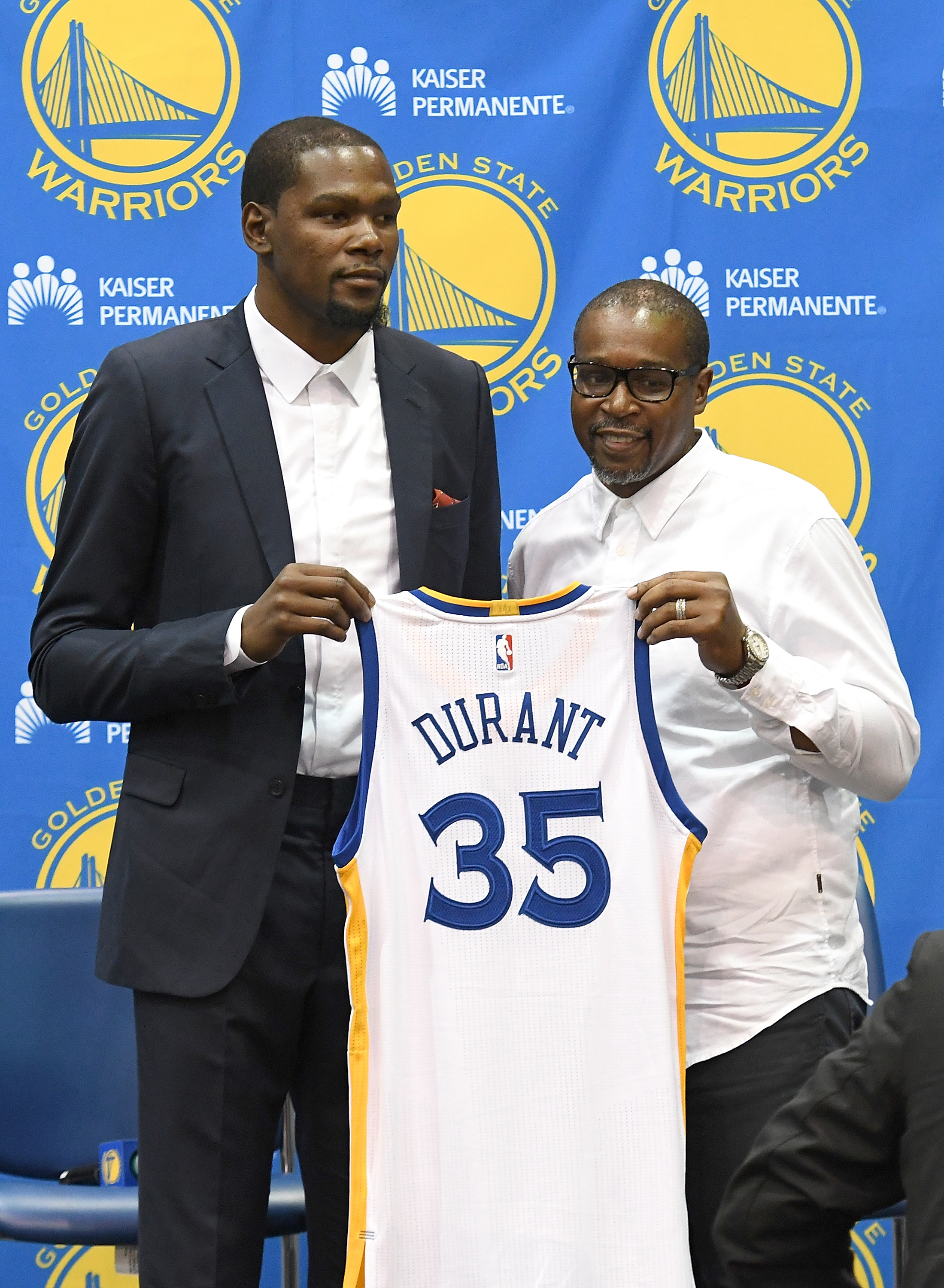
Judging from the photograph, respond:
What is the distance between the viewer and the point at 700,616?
195 centimetres

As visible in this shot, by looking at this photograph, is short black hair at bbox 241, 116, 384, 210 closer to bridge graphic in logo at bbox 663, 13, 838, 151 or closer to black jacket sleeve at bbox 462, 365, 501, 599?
black jacket sleeve at bbox 462, 365, 501, 599

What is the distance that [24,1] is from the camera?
10.2 ft

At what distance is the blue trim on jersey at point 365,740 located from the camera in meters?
1.95

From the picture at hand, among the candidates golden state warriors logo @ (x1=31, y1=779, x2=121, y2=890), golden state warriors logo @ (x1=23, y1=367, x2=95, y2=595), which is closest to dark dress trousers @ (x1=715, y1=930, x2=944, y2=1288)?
golden state warriors logo @ (x1=31, y1=779, x2=121, y2=890)

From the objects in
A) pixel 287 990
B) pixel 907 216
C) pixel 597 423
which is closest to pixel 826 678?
pixel 597 423

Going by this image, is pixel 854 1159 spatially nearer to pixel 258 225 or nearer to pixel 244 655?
pixel 244 655

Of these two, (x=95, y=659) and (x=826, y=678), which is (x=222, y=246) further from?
(x=826, y=678)

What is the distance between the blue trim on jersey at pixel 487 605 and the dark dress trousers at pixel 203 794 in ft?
0.33

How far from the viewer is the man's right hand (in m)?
1.88

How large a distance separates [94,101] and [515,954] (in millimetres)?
2127

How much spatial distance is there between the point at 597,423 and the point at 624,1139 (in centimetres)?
105

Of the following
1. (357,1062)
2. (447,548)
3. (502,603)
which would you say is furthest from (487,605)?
(357,1062)

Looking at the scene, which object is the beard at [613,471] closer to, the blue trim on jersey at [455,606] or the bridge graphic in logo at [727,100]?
the blue trim on jersey at [455,606]

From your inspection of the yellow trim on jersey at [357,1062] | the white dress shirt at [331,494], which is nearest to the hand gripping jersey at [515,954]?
the yellow trim on jersey at [357,1062]
